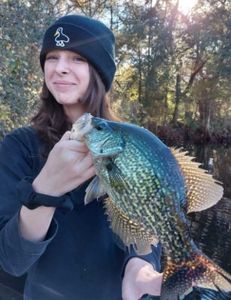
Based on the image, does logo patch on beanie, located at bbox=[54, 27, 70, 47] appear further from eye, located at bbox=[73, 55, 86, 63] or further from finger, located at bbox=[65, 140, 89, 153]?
finger, located at bbox=[65, 140, 89, 153]

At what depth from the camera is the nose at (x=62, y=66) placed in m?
1.82

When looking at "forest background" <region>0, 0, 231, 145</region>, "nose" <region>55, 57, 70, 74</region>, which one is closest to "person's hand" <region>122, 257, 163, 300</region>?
"nose" <region>55, 57, 70, 74</region>

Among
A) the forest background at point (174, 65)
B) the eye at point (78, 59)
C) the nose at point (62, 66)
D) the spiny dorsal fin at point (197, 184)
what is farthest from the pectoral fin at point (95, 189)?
the forest background at point (174, 65)

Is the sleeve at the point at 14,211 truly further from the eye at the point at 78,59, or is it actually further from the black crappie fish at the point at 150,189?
the eye at the point at 78,59

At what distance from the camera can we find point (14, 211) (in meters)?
1.66

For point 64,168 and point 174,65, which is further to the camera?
point 174,65

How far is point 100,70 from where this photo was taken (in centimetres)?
201

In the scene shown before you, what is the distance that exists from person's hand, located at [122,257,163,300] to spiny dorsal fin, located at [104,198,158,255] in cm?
20

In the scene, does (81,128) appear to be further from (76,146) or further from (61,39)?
(61,39)

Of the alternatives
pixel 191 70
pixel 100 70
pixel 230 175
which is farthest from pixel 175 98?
pixel 100 70

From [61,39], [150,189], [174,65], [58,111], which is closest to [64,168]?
[150,189]

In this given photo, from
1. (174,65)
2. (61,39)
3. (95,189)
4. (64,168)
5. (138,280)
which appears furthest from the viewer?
(174,65)

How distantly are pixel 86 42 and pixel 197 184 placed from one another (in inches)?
33.0

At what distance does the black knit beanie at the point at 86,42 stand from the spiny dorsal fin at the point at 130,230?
2.30 ft
